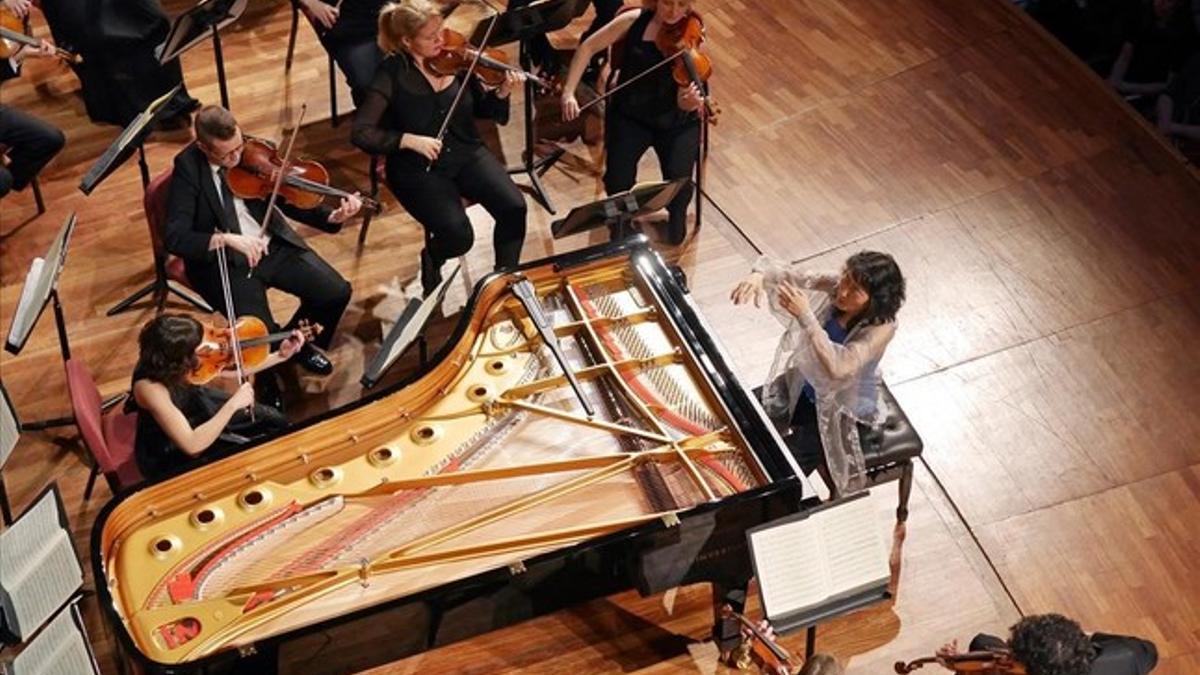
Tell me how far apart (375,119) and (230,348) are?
3.53 ft

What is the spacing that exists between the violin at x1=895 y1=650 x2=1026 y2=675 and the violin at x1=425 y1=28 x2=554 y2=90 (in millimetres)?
2658

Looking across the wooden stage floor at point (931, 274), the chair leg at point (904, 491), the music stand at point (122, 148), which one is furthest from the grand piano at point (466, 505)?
the music stand at point (122, 148)

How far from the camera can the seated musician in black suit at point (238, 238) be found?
532 centimetres

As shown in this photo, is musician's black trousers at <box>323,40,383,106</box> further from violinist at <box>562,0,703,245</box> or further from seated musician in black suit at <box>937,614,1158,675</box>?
seated musician in black suit at <box>937,614,1158,675</box>

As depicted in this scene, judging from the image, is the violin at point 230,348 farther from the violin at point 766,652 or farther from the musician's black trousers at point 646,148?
the violin at point 766,652

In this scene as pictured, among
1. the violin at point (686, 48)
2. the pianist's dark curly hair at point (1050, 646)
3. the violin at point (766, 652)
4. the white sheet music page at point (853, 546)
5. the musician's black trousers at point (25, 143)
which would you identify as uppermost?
the violin at point (686, 48)

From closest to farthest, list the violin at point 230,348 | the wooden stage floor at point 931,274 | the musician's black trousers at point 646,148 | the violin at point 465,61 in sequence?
1. the violin at point 230,348
2. the wooden stage floor at point 931,274
3. the violin at point 465,61
4. the musician's black trousers at point 646,148

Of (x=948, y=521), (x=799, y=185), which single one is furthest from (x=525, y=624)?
(x=799, y=185)

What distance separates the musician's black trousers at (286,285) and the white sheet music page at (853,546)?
2.18m

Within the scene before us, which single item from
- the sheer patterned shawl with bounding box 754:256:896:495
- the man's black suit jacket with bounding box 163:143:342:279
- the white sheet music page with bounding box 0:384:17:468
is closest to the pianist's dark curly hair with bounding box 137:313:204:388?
the white sheet music page with bounding box 0:384:17:468

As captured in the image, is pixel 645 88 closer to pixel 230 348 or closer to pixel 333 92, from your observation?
pixel 333 92

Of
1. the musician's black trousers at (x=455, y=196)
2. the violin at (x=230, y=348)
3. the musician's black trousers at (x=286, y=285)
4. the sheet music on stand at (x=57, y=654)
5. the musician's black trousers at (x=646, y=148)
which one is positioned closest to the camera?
the sheet music on stand at (x=57, y=654)

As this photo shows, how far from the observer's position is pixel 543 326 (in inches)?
188

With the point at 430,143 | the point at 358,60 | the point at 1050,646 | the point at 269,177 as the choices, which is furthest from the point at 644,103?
the point at 1050,646
